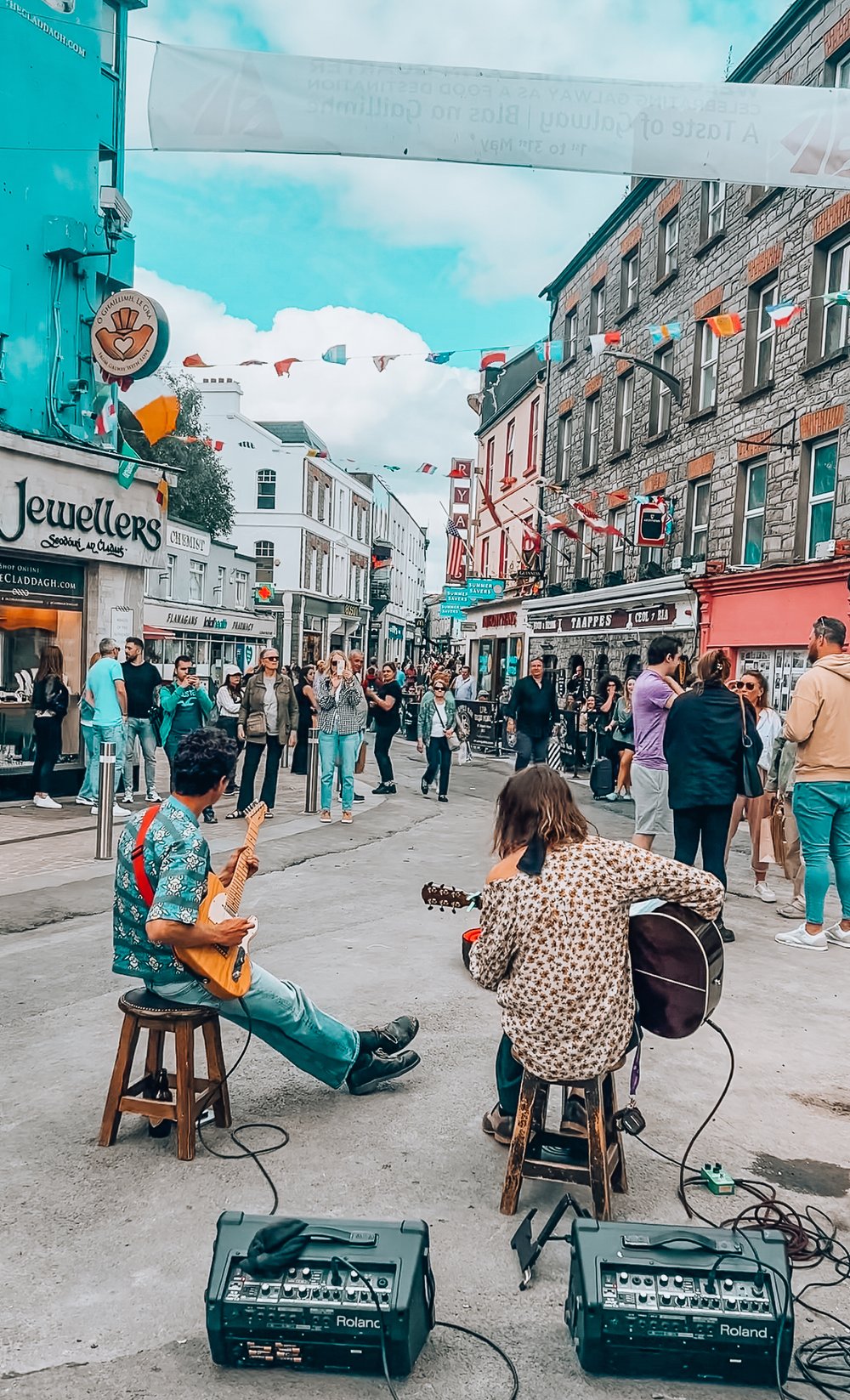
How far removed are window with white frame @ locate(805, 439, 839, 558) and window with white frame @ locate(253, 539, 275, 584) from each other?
108 ft

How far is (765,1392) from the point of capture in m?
2.51

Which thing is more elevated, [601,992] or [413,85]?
[413,85]

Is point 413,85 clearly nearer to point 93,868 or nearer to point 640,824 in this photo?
point 640,824

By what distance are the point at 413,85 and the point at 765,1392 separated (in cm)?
590

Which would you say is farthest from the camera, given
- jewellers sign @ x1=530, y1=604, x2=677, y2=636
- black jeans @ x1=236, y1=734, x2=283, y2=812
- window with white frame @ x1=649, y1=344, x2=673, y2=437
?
window with white frame @ x1=649, y1=344, x2=673, y2=437

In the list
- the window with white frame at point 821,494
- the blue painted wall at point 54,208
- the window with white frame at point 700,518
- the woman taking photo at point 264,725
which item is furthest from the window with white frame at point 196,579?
the woman taking photo at point 264,725

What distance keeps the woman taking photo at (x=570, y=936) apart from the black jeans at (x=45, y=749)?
31.5 feet

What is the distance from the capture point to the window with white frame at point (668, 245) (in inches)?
839

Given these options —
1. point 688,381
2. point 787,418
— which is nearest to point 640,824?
point 787,418

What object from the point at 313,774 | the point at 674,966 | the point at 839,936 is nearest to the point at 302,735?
the point at 313,774

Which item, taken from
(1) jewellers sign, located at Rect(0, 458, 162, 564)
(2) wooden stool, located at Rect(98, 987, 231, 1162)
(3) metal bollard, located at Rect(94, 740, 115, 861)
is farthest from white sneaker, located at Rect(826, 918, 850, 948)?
(1) jewellers sign, located at Rect(0, 458, 162, 564)

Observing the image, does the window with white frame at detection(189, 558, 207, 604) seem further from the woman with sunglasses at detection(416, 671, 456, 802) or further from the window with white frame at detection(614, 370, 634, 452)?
the woman with sunglasses at detection(416, 671, 456, 802)

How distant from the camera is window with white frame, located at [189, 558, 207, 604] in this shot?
36.9 meters

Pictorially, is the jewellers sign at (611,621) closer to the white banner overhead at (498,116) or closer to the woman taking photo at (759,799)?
the woman taking photo at (759,799)
